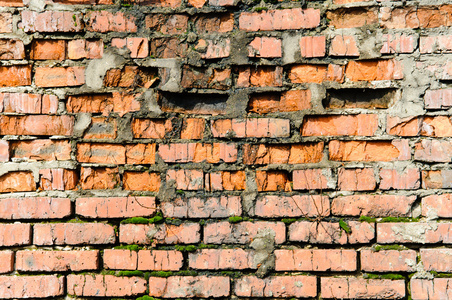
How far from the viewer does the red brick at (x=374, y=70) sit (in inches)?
54.1

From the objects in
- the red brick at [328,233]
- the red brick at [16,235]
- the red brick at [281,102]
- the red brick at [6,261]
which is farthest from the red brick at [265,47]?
the red brick at [6,261]

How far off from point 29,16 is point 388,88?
1489mm

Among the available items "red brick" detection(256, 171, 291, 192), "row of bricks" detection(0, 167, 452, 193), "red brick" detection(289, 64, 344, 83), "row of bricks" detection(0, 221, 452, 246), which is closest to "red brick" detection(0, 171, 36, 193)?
"row of bricks" detection(0, 167, 452, 193)

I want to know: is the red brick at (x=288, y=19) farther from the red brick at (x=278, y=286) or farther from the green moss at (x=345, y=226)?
the red brick at (x=278, y=286)

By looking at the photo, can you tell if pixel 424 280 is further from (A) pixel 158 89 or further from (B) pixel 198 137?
(A) pixel 158 89

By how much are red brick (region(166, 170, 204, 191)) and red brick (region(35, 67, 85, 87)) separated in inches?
21.4

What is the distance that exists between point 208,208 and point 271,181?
278mm

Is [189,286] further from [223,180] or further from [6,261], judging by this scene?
[6,261]

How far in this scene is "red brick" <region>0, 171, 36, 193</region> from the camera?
142 cm

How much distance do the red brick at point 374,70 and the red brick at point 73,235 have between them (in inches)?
45.9

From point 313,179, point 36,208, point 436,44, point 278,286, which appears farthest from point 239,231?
point 436,44

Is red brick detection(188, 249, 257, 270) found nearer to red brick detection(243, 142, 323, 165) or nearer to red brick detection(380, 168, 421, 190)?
red brick detection(243, 142, 323, 165)

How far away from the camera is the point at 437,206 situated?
1.35m

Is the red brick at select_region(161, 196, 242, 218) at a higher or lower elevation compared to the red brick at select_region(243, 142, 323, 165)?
lower
